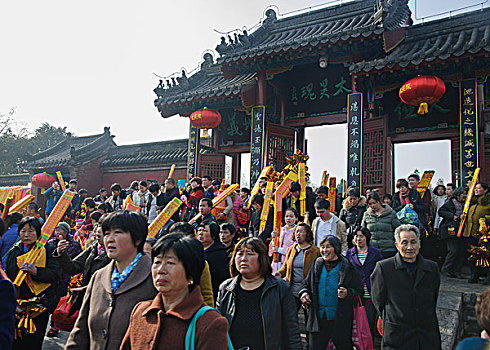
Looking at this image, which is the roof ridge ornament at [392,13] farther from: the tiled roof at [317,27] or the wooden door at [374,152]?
the wooden door at [374,152]

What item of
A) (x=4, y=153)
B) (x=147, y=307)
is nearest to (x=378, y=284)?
(x=147, y=307)

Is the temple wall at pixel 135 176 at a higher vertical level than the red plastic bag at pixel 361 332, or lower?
higher

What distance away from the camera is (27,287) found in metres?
3.51

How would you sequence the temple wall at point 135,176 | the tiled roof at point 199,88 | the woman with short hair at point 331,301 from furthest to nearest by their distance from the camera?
1. the temple wall at point 135,176
2. the tiled roof at point 199,88
3. the woman with short hair at point 331,301

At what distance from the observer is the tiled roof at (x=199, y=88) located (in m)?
10.5

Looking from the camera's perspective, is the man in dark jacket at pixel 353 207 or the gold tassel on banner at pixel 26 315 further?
the man in dark jacket at pixel 353 207

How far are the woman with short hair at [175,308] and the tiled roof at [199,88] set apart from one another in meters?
8.64

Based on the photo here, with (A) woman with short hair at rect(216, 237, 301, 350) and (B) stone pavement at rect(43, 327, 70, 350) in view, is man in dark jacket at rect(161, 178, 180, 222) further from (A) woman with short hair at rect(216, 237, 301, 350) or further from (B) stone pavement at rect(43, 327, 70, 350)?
(A) woman with short hair at rect(216, 237, 301, 350)

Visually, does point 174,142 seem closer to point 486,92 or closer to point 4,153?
point 486,92

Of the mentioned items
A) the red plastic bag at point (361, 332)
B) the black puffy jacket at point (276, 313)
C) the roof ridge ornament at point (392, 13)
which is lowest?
the red plastic bag at point (361, 332)

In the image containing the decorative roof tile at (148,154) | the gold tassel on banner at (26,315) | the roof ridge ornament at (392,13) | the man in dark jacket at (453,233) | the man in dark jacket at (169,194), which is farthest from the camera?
the decorative roof tile at (148,154)

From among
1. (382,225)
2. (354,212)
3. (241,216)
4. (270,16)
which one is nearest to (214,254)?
(382,225)

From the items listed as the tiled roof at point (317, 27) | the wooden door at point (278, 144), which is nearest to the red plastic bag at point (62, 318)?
the wooden door at point (278, 144)

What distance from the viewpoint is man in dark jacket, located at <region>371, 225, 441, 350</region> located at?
3100 millimetres
